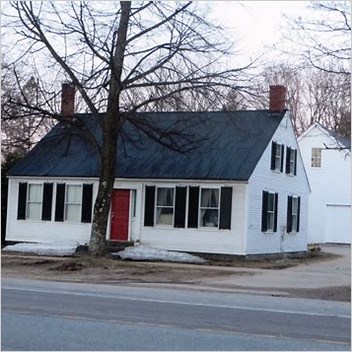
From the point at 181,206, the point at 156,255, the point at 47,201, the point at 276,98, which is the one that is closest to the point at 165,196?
the point at 181,206

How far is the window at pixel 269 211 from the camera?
30.5 m

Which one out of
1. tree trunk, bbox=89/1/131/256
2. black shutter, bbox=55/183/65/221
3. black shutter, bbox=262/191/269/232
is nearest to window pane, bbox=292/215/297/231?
black shutter, bbox=262/191/269/232

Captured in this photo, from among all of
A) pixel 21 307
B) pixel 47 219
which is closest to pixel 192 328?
pixel 21 307

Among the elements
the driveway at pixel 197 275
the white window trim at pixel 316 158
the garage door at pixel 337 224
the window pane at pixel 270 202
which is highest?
the white window trim at pixel 316 158

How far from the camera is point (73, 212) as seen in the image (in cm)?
3152

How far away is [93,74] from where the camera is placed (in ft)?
83.5

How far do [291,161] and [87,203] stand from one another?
351 inches

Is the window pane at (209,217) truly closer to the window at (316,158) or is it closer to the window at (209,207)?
the window at (209,207)

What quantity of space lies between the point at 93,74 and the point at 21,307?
13015 mm

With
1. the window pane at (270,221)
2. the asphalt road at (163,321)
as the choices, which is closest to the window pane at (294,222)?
the window pane at (270,221)

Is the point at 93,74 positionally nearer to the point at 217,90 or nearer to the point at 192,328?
the point at 217,90

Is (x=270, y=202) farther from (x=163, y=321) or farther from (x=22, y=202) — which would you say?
(x=163, y=321)

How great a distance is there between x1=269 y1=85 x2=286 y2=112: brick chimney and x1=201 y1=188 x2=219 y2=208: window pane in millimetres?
4739

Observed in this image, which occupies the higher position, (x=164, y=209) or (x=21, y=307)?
(x=164, y=209)
